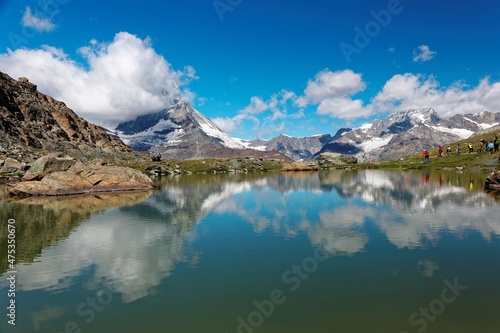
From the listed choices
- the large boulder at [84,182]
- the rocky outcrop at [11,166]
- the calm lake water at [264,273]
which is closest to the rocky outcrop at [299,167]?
the large boulder at [84,182]

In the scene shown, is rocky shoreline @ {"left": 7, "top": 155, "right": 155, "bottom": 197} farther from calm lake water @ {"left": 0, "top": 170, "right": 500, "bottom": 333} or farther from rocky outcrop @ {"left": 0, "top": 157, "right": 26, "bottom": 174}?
rocky outcrop @ {"left": 0, "top": 157, "right": 26, "bottom": 174}

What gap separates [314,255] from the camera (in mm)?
27125

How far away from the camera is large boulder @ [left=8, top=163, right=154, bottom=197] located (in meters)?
76.1

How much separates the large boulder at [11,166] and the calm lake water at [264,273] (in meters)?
94.8

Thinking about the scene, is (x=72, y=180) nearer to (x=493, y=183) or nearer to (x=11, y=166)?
(x=11, y=166)

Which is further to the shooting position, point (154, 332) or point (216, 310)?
point (216, 310)

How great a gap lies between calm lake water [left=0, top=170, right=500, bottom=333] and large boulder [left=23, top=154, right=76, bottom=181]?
145 ft

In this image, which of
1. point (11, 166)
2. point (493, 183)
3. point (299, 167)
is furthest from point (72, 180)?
point (299, 167)

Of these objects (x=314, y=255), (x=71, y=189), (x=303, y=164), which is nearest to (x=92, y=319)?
(x=314, y=255)

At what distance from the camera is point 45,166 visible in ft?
290

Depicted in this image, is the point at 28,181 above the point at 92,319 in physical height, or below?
above

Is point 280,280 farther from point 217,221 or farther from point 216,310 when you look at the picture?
point 217,221

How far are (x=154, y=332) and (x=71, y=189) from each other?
72334 millimetres

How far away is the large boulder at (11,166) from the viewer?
12131 centimetres
